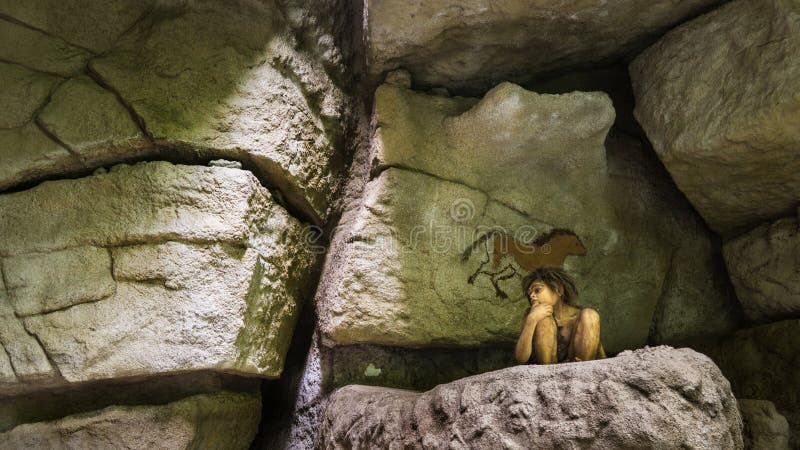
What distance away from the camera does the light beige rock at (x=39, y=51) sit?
10.5 feet

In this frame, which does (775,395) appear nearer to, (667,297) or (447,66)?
(667,297)

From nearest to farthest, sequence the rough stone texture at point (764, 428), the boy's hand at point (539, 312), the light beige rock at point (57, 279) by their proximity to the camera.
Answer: the rough stone texture at point (764, 428) → the boy's hand at point (539, 312) → the light beige rock at point (57, 279)

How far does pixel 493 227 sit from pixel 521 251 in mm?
211

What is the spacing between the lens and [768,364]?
3066 millimetres

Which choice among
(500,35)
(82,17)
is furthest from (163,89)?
(500,35)

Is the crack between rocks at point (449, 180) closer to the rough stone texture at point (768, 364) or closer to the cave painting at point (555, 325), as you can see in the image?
the cave painting at point (555, 325)

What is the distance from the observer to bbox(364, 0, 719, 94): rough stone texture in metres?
3.19

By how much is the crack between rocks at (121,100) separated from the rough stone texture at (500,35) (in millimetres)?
1308

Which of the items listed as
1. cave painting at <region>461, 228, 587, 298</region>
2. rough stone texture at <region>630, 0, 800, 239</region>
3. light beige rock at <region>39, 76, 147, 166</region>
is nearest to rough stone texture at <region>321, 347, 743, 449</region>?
cave painting at <region>461, 228, 587, 298</region>

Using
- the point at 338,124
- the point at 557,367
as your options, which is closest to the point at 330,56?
the point at 338,124

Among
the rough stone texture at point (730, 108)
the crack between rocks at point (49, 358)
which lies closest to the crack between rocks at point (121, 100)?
the crack between rocks at point (49, 358)

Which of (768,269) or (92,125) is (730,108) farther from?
(92,125)

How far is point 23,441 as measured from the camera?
2.76 metres

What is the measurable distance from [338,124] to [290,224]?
2.45ft
